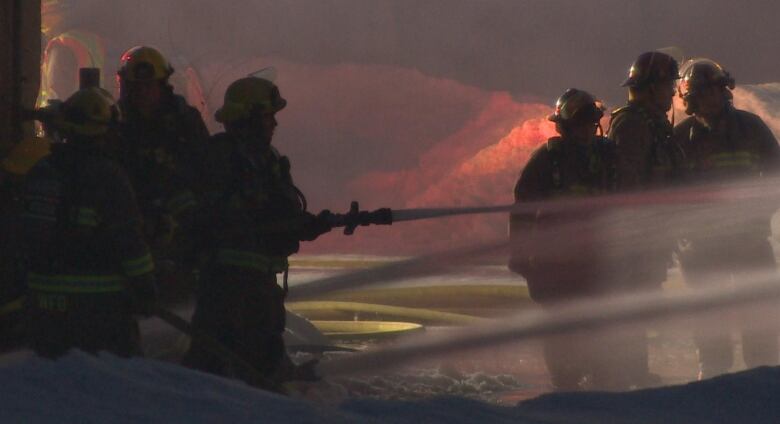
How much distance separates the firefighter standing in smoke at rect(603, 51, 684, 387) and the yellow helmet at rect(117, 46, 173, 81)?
96.6 inches

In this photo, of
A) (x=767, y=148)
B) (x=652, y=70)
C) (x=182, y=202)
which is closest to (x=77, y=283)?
(x=182, y=202)

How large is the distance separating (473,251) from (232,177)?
127 cm

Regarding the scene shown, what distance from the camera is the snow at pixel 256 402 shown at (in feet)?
12.3

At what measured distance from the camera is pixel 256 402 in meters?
4.00

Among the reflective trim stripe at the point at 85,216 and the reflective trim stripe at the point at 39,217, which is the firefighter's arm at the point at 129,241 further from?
the reflective trim stripe at the point at 39,217

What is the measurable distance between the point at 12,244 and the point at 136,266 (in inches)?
47.6

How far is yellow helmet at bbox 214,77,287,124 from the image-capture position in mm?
6133

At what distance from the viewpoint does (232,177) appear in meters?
6.00

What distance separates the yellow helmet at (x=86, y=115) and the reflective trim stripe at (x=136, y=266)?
486 mm

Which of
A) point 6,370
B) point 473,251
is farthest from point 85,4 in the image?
point 6,370

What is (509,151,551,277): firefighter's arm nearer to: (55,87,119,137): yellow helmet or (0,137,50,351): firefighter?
(0,137,50,351): firefighter

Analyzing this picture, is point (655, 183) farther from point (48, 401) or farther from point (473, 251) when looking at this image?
point (48, 401)

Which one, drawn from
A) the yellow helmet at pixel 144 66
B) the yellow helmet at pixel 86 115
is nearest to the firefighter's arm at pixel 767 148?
the yellow helmet at pixel 144 66

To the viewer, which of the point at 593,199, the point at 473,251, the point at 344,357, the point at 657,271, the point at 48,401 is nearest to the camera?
the point at 48,401
